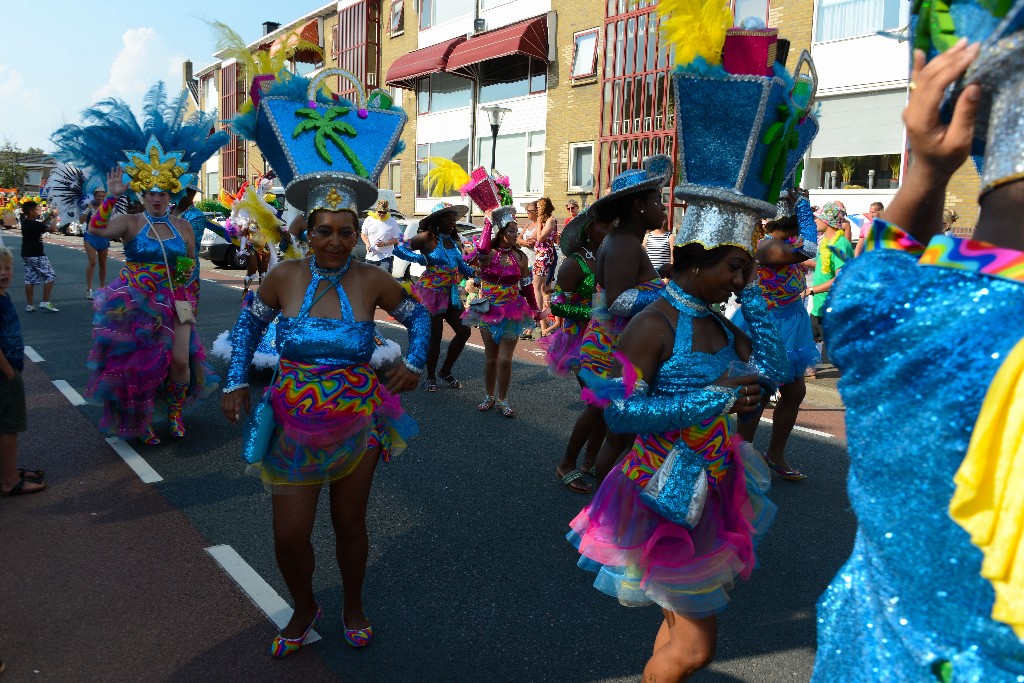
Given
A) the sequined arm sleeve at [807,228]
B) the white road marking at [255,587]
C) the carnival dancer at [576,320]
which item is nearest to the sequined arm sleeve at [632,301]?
the carnival dancer at [576,320]

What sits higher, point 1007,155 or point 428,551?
point 1007,155

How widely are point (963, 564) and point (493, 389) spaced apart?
6.87 meters

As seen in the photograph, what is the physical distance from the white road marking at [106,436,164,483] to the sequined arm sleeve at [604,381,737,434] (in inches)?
162

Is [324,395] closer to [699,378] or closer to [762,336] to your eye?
[699,378]

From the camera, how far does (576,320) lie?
20.9ft

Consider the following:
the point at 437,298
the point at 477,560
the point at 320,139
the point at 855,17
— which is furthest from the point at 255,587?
the point at 855,17

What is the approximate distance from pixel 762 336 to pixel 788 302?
3.27 m

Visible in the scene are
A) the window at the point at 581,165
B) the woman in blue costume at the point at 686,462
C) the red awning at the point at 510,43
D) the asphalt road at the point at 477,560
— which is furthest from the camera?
the red awning at the point at 510,43

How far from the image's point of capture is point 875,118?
15.7 m

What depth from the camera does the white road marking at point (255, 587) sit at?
12.1ft

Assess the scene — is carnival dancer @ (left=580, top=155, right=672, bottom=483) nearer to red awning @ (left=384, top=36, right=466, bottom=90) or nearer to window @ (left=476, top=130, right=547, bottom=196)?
window @ (left=476, top=130, right=547, bottom=196)

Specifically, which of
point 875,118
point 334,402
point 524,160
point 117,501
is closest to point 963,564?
point 334,402

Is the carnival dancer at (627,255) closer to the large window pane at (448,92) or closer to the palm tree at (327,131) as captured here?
the palm tree at (327,131)

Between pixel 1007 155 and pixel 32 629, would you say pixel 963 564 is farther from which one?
pixel 32 629
